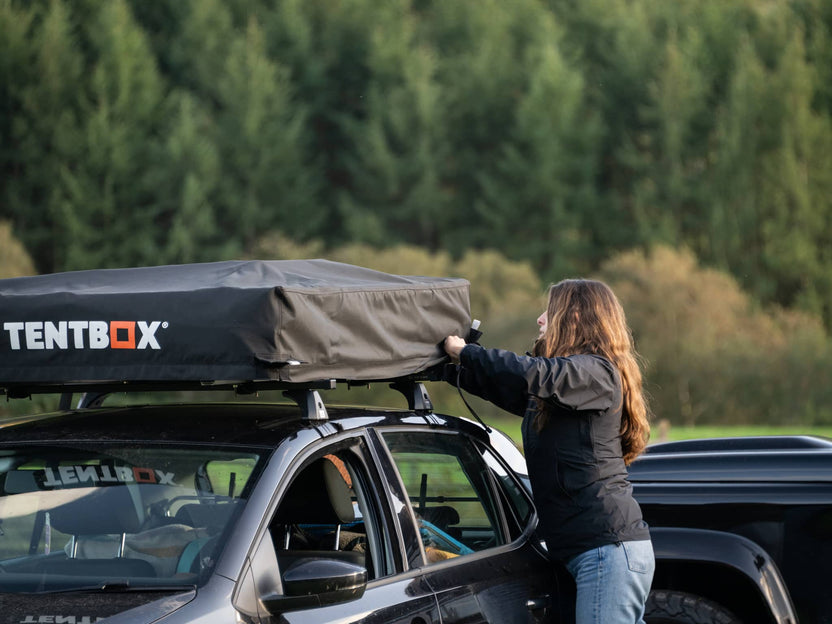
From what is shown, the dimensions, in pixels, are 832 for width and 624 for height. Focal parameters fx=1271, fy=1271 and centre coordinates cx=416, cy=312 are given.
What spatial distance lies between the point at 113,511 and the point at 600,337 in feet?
5.88

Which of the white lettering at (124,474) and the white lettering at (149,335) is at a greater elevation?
the white lettering at (149,335)

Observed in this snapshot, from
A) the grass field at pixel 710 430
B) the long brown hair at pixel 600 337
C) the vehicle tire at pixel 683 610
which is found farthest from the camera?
the grass field at pixel 710 430

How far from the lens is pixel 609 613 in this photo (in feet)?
14.0

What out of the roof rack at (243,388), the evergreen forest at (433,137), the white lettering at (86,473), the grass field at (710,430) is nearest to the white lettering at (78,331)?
the roof rack at (243,388)

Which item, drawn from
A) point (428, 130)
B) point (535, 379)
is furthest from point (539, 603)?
point (428, 130)

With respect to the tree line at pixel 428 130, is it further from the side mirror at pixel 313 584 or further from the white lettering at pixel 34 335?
the side mirror at pixel 313 584

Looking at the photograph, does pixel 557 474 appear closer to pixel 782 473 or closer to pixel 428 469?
pixel 428 469

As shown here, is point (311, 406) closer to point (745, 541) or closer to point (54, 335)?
point (54, 335)

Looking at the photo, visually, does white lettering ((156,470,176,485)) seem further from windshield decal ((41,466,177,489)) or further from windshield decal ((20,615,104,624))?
windshield decal ((20,615,104,624))

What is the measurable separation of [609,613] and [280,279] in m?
1.57

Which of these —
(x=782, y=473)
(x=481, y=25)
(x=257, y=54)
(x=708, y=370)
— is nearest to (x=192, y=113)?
(x=257, y=54)

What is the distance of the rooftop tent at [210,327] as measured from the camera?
3.57 metres

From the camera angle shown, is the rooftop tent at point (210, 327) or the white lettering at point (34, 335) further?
the white lettering at point (34, 335)

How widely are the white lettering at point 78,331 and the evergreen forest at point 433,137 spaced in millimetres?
46712
